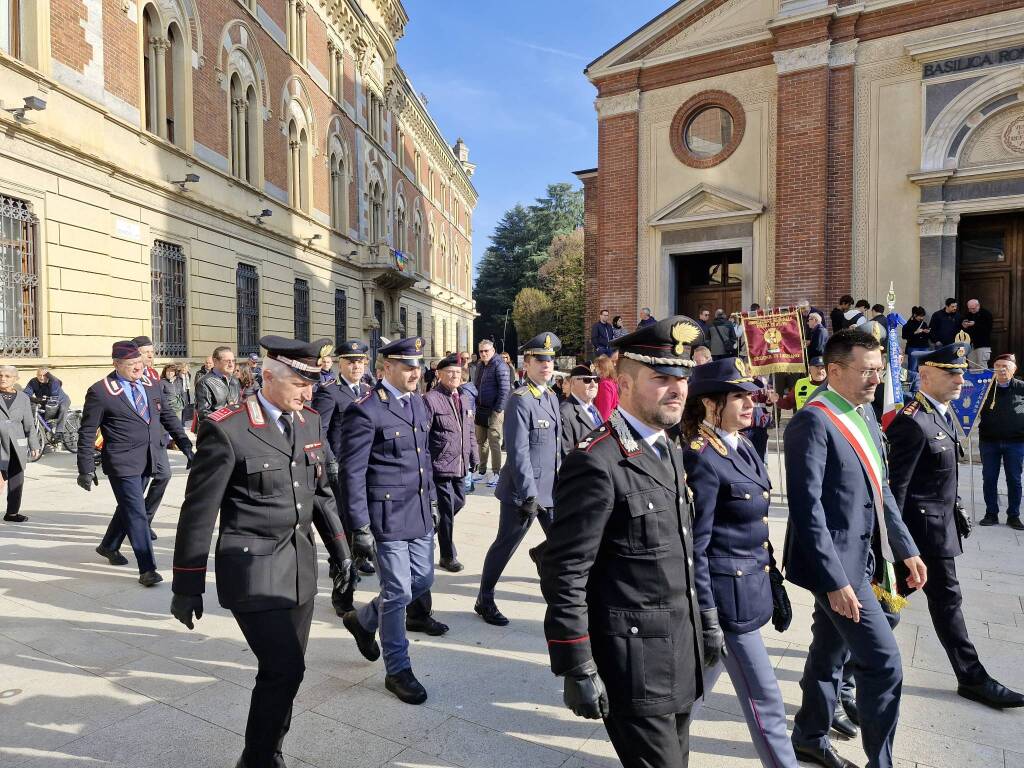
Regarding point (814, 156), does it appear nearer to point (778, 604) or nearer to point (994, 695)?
point (994, 695)

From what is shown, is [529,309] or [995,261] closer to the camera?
[995,261]

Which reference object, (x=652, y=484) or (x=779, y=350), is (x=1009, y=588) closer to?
(x=652, y=484)

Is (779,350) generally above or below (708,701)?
above

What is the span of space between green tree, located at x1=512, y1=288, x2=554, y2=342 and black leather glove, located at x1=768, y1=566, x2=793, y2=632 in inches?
1753

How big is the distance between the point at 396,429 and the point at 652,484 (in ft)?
7.15

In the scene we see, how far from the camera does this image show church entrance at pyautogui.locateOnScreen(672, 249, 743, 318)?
17750 millimetres

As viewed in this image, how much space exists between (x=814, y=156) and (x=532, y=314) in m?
33.9

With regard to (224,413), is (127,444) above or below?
below

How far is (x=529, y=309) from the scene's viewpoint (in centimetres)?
4934

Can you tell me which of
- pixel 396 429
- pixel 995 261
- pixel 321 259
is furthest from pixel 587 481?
pixel 321 259

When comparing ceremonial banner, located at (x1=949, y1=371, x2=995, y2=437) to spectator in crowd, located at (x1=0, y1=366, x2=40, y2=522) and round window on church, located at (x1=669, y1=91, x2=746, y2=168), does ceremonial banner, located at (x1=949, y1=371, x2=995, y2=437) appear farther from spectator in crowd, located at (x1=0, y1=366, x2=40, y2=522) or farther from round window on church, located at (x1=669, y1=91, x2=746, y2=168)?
spectator in crowd, located at (x1=0, y1=366, x2=40, y2=522)

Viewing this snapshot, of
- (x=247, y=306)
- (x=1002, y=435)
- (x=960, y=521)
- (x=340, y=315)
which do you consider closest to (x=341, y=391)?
(x=960, y=521)

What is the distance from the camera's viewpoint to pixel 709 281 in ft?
59.8

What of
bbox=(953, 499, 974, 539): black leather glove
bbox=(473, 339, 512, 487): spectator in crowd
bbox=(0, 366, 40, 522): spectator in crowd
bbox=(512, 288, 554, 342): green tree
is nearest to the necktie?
bbox=(0, 366, 40, 522): spectator in crowd
